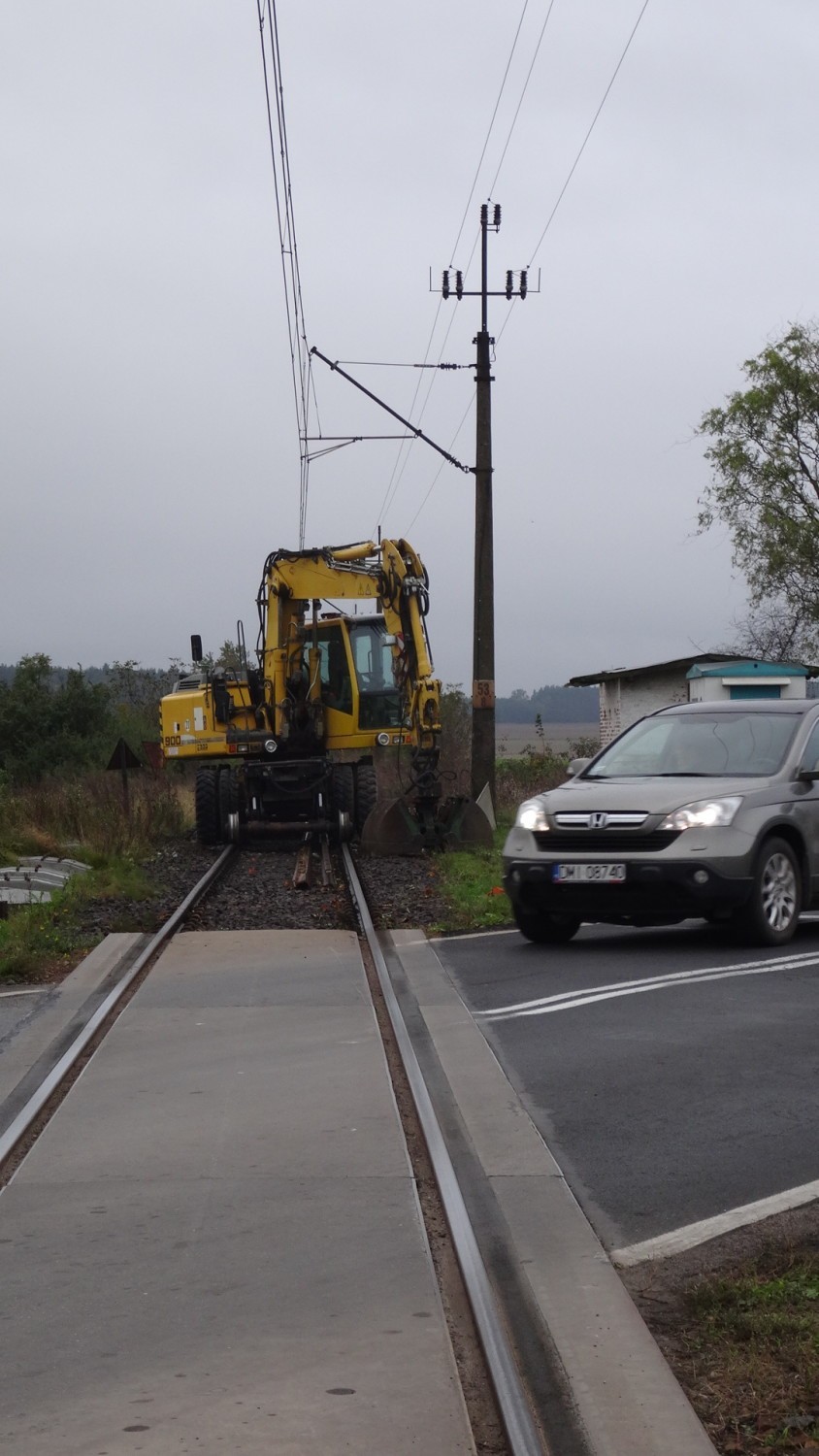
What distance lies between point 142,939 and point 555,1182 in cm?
769

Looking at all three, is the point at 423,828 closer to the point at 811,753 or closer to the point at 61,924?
the point at 61,924

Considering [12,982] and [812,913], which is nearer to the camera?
[12,982]

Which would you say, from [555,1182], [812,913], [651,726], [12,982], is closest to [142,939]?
[12,982]

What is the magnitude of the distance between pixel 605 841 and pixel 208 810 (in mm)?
15366

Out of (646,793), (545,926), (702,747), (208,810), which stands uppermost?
(702,747)

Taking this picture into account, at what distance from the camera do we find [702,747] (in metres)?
12.2

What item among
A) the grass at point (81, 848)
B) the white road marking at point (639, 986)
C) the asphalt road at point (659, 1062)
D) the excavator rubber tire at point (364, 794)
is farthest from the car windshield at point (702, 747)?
the excavator rubber tire at point (364, 794)

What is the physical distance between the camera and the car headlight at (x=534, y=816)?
1157 cm

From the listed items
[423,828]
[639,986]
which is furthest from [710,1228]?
[423,828]

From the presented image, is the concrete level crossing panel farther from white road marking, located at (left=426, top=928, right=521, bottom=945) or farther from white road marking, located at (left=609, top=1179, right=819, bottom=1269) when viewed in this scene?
white road marking, located at (left=426, top=928, right=521, bottom=945)

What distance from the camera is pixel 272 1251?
5.00 metres

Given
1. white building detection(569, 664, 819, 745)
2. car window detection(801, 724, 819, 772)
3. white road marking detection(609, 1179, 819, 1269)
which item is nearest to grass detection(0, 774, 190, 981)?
car window detection(801, 724, 819, 772)

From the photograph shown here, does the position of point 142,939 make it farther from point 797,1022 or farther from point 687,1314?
point 687,1314

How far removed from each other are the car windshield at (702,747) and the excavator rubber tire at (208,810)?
45.7 feet
